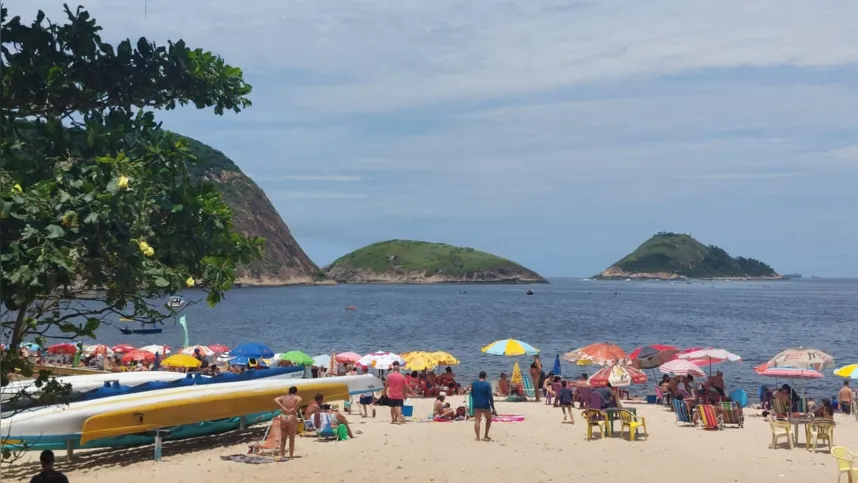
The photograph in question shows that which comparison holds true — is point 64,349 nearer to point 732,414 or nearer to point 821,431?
point 732,414

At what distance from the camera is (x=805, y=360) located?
20125mm

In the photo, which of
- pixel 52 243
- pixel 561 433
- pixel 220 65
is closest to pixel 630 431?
pixel 561 433

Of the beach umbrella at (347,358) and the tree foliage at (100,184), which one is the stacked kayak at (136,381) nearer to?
the beach umbrella at (347,358)

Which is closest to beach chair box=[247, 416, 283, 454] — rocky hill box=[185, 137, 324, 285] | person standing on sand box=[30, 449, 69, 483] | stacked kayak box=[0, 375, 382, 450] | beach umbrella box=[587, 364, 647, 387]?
stacked kayak box=[0, 375, 382, 450]

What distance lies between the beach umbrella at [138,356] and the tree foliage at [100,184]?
27.9 metres

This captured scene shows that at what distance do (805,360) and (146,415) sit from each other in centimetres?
1502

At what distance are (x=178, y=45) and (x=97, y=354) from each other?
3275 centimetres

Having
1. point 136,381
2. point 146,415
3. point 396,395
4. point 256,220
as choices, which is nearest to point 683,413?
point 396,395

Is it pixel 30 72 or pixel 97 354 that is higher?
pixel 30 72

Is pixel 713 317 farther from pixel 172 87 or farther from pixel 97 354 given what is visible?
pixel 172 87

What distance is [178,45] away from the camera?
6.76 metres

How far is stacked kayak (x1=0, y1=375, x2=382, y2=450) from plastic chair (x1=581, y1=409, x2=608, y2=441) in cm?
616

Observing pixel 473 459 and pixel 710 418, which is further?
pixel 710 418

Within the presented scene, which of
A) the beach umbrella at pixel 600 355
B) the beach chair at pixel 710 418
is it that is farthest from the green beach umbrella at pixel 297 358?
the beach chair at pixel 710 418
